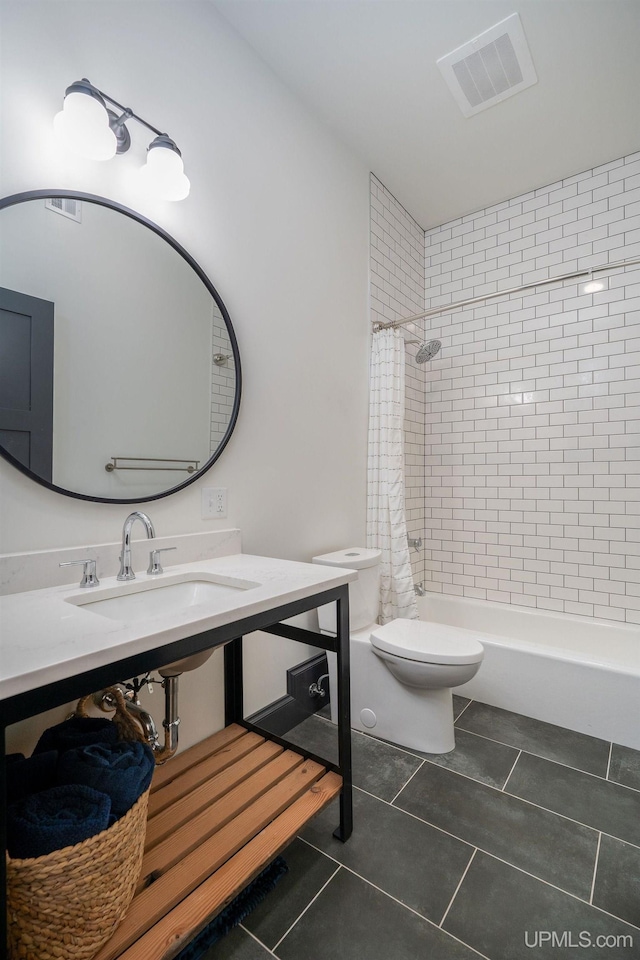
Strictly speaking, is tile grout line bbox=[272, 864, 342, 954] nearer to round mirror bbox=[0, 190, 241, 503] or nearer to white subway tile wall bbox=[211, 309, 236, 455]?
round mirror bbox=[0, 190, 241, 503]

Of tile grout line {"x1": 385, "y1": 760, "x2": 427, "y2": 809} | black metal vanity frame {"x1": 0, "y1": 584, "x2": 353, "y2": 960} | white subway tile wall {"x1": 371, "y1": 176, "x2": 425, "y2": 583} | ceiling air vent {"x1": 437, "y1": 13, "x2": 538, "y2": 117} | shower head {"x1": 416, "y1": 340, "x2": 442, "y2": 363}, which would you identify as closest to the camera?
black metal vanity frame {"x1": 0, "y1": 584, "x2": 353, "y2": 960}

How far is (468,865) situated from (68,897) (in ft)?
3.41

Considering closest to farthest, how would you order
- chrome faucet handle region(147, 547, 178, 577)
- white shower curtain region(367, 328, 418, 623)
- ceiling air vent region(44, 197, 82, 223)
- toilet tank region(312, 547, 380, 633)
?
ceiling air vent region(44, 197, 82, 223) → chrome faucet handle region(147, 547, 178, 577) → toilet tank region(312, 547, 380, 633) → white shower curtain region(367, 328, 418, 623)

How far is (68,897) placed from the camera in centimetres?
75

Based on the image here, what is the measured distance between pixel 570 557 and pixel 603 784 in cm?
124

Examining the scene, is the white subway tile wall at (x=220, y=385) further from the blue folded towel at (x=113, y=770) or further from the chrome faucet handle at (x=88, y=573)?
the blue folded towel at (x=113, y=770)

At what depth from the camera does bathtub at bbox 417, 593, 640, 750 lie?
1798 millimetres

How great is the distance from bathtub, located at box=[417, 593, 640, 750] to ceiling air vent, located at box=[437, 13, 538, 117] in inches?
102

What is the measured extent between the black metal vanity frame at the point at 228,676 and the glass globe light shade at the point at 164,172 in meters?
1.32

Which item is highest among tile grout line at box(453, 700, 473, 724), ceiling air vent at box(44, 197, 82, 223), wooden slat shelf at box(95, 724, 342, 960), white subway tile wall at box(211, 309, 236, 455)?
ceiling air vent at box(44, 197, 82, 223)

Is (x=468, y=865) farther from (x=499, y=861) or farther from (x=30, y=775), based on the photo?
(x=30, y=775)

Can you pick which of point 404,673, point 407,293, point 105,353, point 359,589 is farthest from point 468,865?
point 407,293

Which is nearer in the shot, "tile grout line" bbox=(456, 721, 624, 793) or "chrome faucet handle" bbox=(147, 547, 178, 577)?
"chrome faucet handle" bbox=(147, 547, 178, 577)

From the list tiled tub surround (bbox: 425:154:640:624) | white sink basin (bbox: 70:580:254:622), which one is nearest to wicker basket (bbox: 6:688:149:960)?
white sink basin (bbox: 70:580:254:622)
